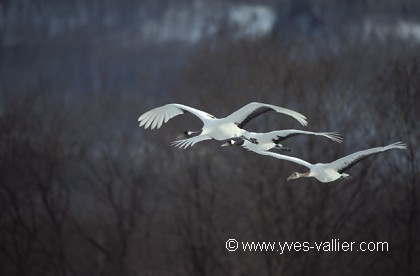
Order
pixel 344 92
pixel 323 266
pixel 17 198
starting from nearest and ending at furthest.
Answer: pixel 323 266 < pixel 344 92 < pixel 17 198

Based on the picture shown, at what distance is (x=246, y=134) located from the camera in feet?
55.5

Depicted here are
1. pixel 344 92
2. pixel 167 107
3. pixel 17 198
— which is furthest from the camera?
pixel 17 198

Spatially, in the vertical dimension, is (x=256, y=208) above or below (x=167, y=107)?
below

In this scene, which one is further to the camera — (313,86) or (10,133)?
(10,133)

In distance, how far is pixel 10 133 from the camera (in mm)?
36781

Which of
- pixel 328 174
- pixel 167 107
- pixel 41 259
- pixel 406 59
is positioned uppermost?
pixel 406 59

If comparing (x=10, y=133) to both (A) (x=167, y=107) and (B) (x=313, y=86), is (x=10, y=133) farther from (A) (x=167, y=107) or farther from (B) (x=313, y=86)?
(A) (x=167, y=107)

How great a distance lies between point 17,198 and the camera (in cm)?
3572

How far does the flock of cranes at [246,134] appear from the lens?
15.9 m

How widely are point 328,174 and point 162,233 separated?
17.9 meters

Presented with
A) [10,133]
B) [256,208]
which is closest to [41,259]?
[10,133]

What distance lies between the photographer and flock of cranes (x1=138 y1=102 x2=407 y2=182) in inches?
625

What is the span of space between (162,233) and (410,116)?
9.29 metres

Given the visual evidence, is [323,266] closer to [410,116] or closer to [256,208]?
[256,208]
